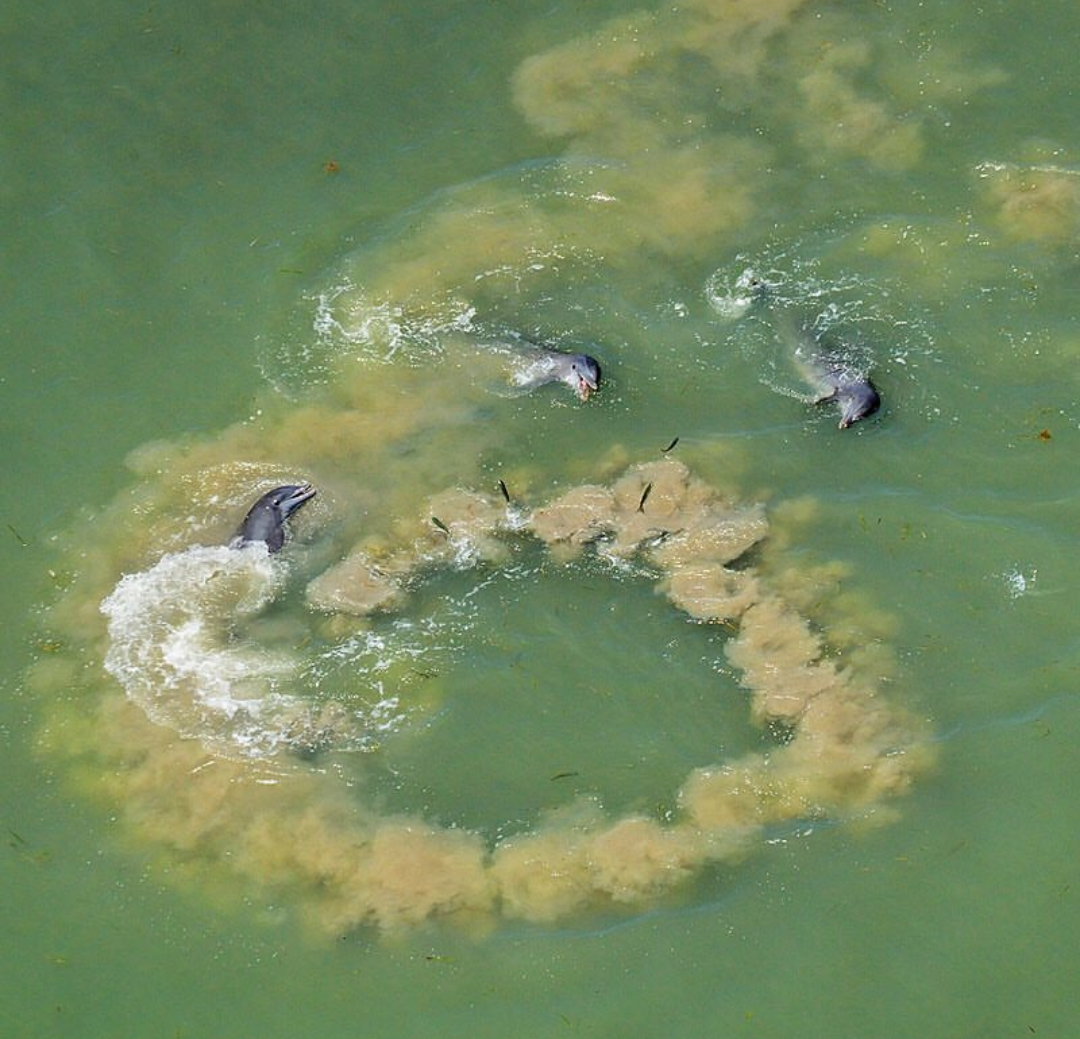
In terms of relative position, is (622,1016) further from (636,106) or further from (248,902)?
(636,106)

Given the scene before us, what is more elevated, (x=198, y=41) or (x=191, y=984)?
(x=198, y=41)

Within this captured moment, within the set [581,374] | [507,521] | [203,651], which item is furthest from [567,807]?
[581,374]

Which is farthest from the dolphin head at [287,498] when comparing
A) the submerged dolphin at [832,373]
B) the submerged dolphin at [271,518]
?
the submerged dolphin at [832,373]

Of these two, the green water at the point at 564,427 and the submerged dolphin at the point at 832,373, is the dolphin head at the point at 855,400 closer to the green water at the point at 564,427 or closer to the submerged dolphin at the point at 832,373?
the submerged dolphin at the point at 832,373

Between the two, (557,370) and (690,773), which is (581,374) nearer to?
(557,370)

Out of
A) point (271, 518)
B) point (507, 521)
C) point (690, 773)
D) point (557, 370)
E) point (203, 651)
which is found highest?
point (557, 370)

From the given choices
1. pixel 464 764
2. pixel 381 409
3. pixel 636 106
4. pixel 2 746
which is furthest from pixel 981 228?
pixel 2 746

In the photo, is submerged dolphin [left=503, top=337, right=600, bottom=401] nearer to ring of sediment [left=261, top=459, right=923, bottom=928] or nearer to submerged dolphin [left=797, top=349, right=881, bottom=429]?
ring of sediment [left=261, top=459, right=923, bottom=928]
